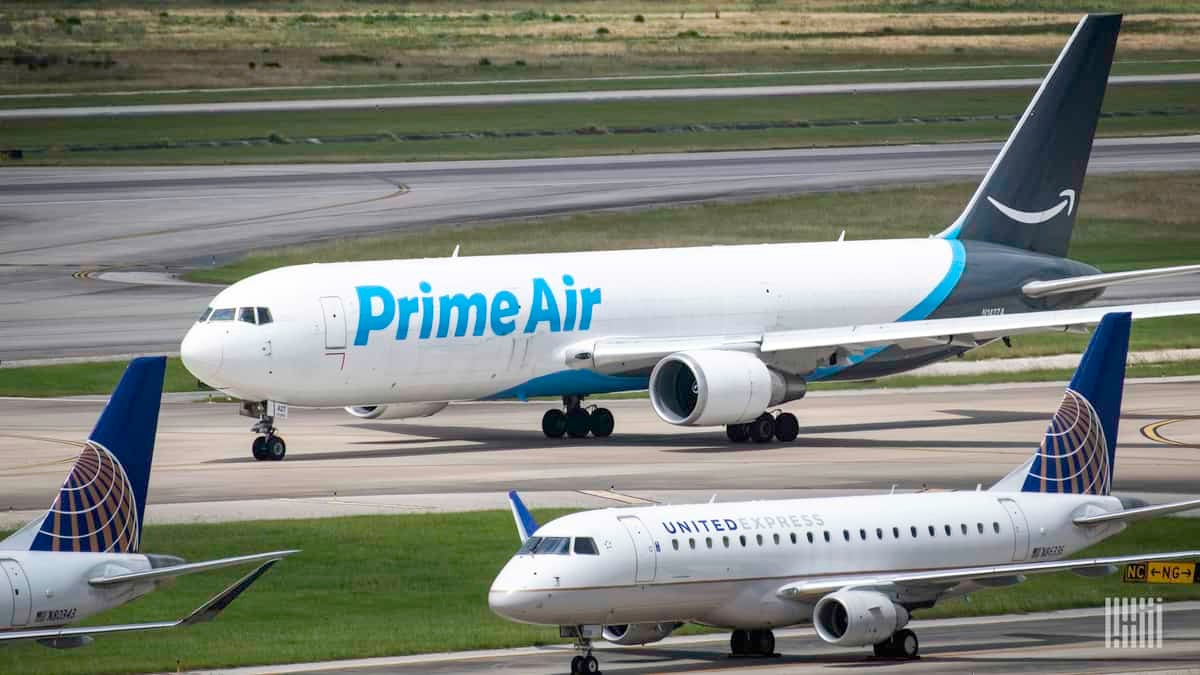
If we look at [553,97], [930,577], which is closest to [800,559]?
[930,577]

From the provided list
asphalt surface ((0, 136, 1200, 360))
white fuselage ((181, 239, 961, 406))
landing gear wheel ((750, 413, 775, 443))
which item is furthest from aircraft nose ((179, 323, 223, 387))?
asphalt surface ((0, 136, 1200, 360))

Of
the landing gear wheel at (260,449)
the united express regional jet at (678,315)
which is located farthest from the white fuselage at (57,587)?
the landing gear wheel at (260,449)

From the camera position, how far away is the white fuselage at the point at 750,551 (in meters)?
31.6

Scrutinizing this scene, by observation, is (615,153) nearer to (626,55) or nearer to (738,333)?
(626,55)

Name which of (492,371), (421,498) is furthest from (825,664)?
(492,371)

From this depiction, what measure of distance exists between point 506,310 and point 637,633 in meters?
24.0

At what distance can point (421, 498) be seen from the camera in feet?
160

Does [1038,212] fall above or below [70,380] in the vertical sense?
above

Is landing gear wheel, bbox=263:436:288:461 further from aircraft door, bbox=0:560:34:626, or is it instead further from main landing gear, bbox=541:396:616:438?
aircraft door, bbox=0:560:34:626

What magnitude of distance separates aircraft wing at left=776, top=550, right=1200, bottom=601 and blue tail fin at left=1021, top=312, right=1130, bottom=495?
10.5ft

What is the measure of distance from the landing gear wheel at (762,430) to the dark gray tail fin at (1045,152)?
9.98 metres

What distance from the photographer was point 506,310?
56312 mm

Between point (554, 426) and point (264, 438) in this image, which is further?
point (554, 426)

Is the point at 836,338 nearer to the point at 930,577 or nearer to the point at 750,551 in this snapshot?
the point at 930,577
